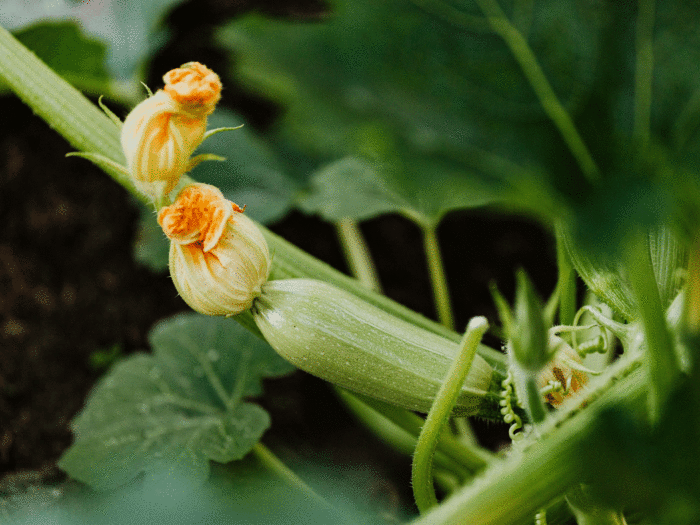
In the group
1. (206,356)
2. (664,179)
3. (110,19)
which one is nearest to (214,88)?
(664,179)

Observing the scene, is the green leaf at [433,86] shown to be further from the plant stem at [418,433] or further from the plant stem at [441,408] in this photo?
the plant stem at [418,433]

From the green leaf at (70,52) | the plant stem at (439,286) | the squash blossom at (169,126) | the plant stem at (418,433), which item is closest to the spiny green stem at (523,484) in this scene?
the plant stem at (418,433)

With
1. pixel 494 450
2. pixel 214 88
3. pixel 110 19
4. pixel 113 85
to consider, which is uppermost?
pixel 214 88

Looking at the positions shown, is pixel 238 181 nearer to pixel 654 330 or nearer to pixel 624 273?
pixel 624 273

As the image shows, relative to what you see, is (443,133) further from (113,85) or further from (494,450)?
(113,85)

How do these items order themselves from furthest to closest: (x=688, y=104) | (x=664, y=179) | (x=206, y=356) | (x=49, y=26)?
(x=49, y=26)
(x=206, y=356)
(x=688, y=104)
(x=664, y=179)

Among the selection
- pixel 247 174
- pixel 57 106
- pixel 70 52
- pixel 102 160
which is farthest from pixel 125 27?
pixel 102 160
